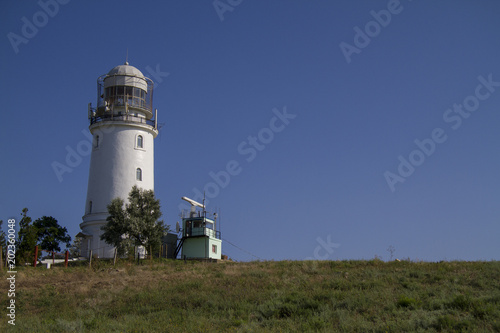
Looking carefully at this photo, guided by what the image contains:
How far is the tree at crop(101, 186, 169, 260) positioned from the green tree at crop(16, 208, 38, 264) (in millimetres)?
5374

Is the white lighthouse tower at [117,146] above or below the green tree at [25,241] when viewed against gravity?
above

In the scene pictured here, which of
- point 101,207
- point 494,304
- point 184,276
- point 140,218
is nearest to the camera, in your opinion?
point 494,304

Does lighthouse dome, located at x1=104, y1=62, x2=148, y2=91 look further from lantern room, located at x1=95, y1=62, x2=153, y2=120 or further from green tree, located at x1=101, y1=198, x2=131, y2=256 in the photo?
green tree, located at x1=101, y1=198, x2=131, y2=256

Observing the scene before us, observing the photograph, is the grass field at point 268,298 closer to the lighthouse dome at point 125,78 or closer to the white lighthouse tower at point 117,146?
the white lighthouse tower at point 117,146

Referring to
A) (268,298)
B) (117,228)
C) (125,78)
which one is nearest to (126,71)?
(125,78)

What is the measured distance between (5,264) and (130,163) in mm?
12512

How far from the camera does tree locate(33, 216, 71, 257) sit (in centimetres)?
4622

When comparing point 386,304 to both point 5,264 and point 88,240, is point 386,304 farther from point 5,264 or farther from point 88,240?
point 88,240

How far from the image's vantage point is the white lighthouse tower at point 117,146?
4097 cm

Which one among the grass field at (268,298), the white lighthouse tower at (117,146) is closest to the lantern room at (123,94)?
the white lighthouse tower at (117,146)

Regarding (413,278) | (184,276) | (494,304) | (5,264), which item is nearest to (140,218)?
(5,264)

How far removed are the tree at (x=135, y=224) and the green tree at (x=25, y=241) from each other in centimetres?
537

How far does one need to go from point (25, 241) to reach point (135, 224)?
8.74 m

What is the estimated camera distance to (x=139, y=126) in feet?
142
